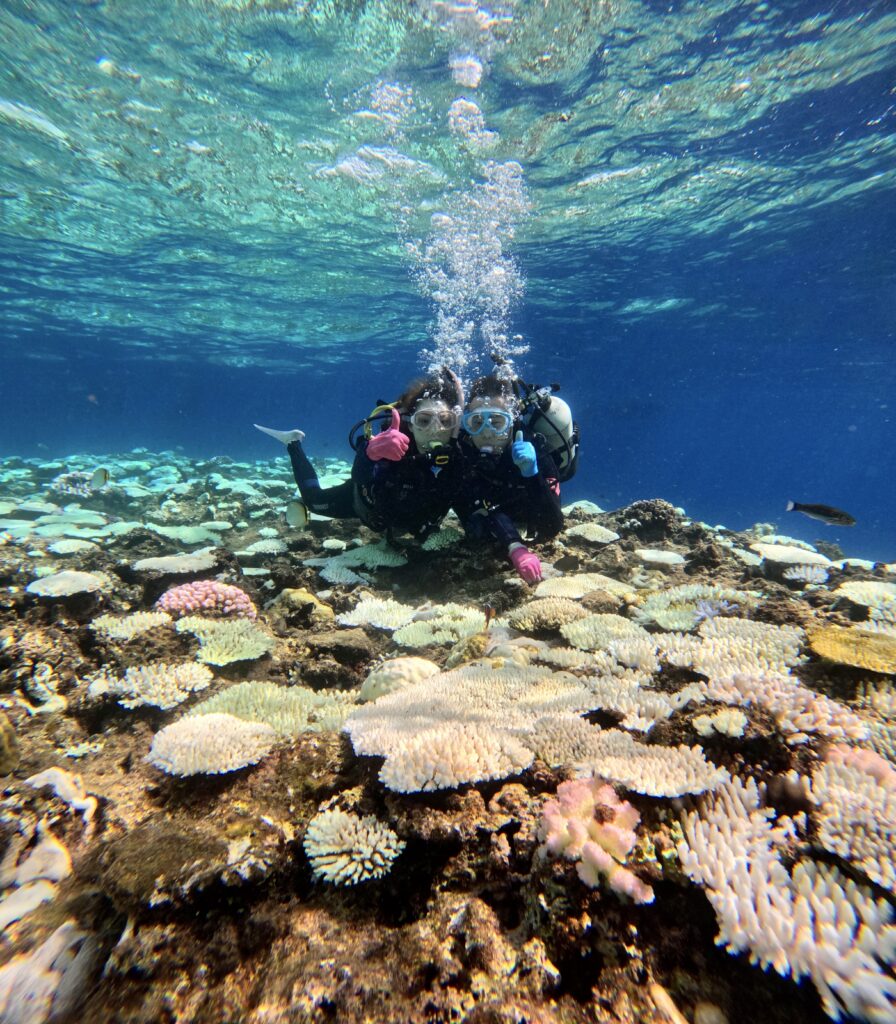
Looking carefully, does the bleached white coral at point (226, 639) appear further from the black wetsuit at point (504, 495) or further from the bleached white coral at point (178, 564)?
the black wetsuit at point (504, 495)

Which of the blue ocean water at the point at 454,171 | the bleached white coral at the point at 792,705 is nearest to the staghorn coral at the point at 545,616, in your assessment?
the bleached white coral at the point at 792,705

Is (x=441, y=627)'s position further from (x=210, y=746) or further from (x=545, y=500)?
(x=545, y=500)

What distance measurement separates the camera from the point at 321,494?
880cm

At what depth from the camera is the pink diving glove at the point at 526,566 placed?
587 centimetres

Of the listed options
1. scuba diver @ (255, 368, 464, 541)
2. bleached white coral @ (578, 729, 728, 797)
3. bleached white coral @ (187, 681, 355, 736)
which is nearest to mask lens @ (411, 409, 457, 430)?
scuba diver @ (255, 368, 464, 541)

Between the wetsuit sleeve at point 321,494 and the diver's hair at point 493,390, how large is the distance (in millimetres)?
2647

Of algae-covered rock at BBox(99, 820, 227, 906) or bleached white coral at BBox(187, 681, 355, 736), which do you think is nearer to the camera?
algae-covered rock at BBox(99, 820, 227, 906)

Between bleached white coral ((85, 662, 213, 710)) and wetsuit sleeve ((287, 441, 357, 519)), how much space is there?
474 cm

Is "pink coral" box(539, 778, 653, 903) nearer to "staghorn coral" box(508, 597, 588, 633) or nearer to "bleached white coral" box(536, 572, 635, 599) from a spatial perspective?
"staghorn coral" box(508, 597, 588, 633)

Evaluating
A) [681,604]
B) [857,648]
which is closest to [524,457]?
[681,604]

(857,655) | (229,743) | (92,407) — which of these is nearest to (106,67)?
(229,743)

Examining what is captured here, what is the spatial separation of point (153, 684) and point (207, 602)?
5.09ft

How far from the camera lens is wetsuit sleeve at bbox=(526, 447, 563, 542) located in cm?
709

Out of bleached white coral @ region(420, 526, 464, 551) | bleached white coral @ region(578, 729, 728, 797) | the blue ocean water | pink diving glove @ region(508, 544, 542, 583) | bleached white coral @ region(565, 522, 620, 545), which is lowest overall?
bleached white coral @ region(578, 729, 728, 797)
